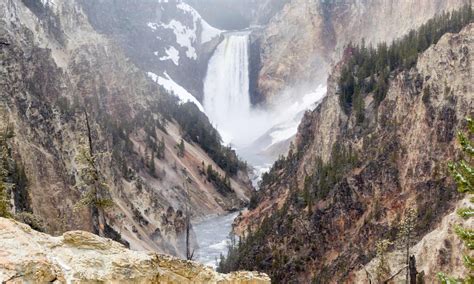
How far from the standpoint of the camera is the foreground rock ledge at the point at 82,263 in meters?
10.6

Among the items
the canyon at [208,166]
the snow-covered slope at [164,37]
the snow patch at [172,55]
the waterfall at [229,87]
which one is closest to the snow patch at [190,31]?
the snow-covered slope at [164,37]

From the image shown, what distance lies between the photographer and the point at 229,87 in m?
162

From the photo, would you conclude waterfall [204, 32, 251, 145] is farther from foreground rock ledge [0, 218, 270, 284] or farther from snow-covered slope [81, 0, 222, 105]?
foreground rock ledge [0, 218, 270, 284]

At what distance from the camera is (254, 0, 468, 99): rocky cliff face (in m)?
146

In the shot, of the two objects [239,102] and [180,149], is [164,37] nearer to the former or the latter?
[239,102]

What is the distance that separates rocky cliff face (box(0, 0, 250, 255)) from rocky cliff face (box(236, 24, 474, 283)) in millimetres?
11408

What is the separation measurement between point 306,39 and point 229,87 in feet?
79.6

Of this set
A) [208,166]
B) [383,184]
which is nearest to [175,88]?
[208,166]

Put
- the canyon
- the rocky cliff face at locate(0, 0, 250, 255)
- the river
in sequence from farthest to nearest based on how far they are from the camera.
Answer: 1. the river
2. the rocky cliff face at locate(0, 0, 250, 255)
3. the canyon

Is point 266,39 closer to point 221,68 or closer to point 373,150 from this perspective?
point 221,68

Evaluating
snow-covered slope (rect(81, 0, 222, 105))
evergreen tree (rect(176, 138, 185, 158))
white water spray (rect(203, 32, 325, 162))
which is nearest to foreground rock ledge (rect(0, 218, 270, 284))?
evergreen tree (rect(176, 138, 185, 158))

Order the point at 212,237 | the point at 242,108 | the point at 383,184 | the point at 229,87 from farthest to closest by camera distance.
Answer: the point at 229,87, the point at 242,108, the point at 212,237, the point at 383,184

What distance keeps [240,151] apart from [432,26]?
76787mm

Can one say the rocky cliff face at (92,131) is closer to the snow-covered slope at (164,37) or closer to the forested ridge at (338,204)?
the forested ridge at (338,204)
